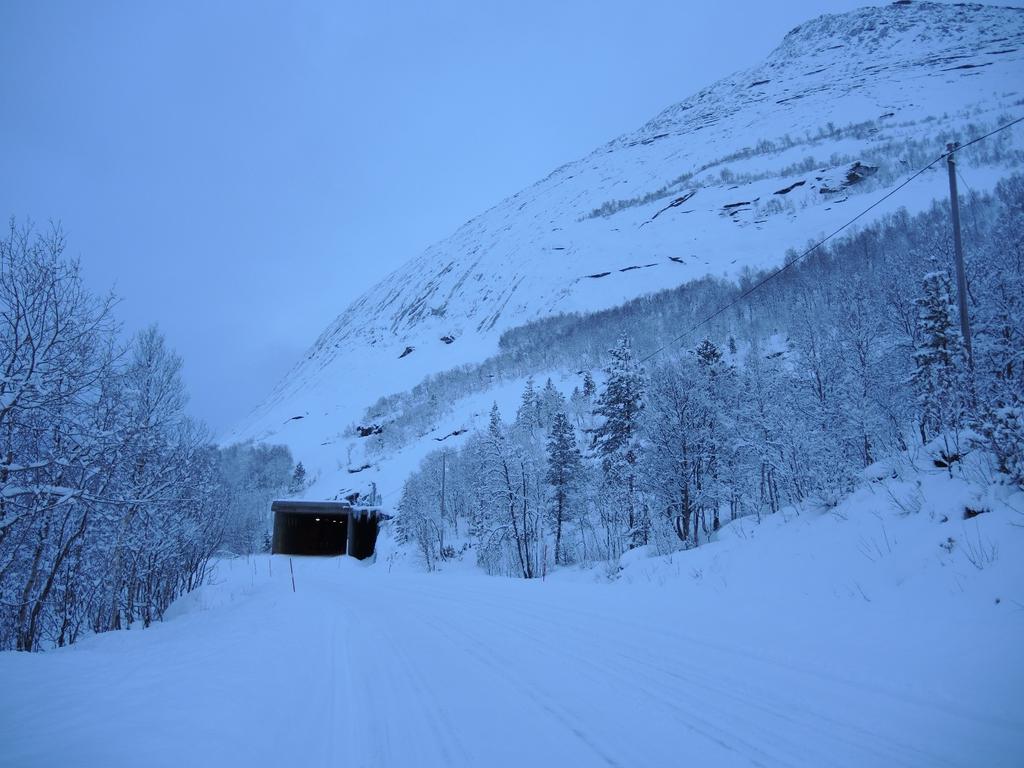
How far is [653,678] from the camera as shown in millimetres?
4785

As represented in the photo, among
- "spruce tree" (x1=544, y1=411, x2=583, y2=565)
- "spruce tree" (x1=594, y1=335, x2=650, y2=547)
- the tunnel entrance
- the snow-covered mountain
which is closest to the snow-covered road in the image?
"spruce tree" (x1=594, y1=335, x2=650, y2=547)

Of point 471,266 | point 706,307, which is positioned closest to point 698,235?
point 706,307

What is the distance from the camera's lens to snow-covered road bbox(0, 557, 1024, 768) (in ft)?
10.8

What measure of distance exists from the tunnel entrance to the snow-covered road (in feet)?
128

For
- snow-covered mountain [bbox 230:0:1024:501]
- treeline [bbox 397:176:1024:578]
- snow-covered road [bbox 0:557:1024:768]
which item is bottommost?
snow-covered road [bbox 0:557:1024:768]

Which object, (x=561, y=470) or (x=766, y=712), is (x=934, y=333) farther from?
(x=766, y=712)

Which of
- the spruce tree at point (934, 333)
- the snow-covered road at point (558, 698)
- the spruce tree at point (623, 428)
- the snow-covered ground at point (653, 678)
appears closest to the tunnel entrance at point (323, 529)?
the spruce tree at point (623, 428)

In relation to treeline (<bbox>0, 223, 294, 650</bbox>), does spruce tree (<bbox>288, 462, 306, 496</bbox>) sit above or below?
below

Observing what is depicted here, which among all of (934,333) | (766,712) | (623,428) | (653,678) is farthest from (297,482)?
(766,712)

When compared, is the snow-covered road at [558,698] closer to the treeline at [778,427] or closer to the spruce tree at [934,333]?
the treeline at [778,427]

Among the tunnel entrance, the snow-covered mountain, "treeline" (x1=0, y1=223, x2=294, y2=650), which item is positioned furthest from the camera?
the snow-covered mountain

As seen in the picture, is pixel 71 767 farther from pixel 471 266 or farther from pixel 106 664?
pixel 471 266

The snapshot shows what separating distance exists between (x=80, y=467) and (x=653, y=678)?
31.0 feet

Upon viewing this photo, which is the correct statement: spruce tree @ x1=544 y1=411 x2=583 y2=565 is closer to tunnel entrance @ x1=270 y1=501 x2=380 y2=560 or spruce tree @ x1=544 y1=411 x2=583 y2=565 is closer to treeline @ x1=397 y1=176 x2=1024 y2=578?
treeline @ x1=397 y1=176 x2=1024 y2=578
